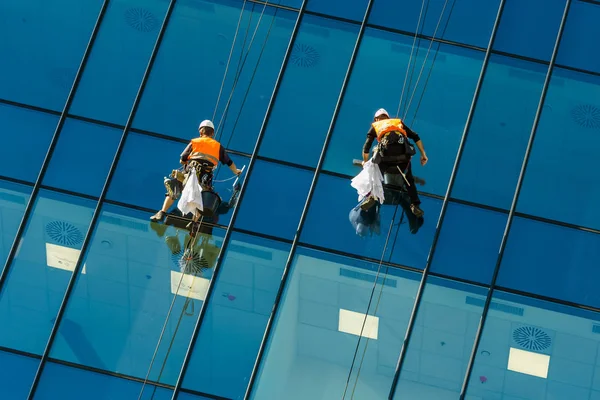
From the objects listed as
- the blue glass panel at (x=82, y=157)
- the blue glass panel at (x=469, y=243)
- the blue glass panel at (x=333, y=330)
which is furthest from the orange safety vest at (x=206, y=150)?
the blue glass panel at (x=469, y=243)

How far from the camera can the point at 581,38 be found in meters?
20.5

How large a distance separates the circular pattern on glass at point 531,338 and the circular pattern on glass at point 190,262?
4.78 meters

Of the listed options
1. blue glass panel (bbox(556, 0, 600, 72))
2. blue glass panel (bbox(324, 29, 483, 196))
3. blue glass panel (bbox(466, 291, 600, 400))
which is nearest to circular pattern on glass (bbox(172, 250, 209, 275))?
blue glass panel (bbox(324, 29, 483, 196))

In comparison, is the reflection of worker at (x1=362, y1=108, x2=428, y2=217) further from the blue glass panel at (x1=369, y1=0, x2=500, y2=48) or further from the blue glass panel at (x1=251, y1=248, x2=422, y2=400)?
the blue glass panel at (x1=369, y1=0, x2=500, y2=48)

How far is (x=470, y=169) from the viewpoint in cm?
1964

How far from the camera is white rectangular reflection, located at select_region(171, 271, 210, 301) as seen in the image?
61.5 feet

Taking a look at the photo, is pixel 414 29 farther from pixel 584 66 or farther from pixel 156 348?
pixel 156 348

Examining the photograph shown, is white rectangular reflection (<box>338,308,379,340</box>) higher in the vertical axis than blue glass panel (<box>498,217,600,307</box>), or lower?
lower

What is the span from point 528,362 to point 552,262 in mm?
1625

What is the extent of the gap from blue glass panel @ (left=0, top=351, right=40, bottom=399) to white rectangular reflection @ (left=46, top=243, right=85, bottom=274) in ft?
4.90

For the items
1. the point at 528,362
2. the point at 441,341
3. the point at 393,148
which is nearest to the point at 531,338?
the point at 528,362

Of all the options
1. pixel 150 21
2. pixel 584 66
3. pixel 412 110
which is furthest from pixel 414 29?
pixel 150 21

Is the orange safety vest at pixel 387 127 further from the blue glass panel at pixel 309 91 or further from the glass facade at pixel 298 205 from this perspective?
the blue glass panel at pixel 309 91

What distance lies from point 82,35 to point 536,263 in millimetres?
8200
